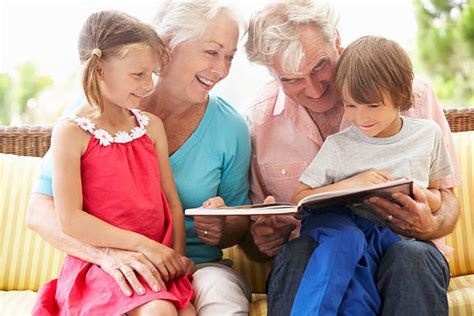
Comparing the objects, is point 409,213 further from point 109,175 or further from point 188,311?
point 109,175

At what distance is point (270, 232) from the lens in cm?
231

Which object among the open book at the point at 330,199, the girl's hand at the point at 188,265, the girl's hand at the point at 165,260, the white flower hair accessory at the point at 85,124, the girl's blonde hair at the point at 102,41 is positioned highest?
the girl's blonde hair at the point at 102,41

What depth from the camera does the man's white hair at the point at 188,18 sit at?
2.34m

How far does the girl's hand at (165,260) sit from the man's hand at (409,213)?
0.52 metres

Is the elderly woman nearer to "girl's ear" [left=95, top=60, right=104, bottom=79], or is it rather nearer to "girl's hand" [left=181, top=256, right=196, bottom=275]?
"girl's hand" [left=181, top=256, right=196, bottom=275]

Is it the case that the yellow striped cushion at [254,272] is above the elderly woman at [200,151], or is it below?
below

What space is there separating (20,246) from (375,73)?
4.06ft

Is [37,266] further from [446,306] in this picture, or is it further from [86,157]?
[446,306]

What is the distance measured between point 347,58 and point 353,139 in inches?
9.3

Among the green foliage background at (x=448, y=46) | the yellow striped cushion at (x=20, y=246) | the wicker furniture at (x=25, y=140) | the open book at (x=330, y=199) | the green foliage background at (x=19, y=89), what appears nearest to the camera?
the open book at (x=330, y=199)

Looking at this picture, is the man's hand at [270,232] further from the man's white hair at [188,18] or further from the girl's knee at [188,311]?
the man's white hair at [188,18]

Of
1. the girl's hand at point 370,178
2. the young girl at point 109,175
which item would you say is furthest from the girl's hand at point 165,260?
the girl's hand at point 370,178

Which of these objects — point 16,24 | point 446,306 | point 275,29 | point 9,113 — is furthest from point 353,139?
point 9,113

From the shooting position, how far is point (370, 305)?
2.03 m
